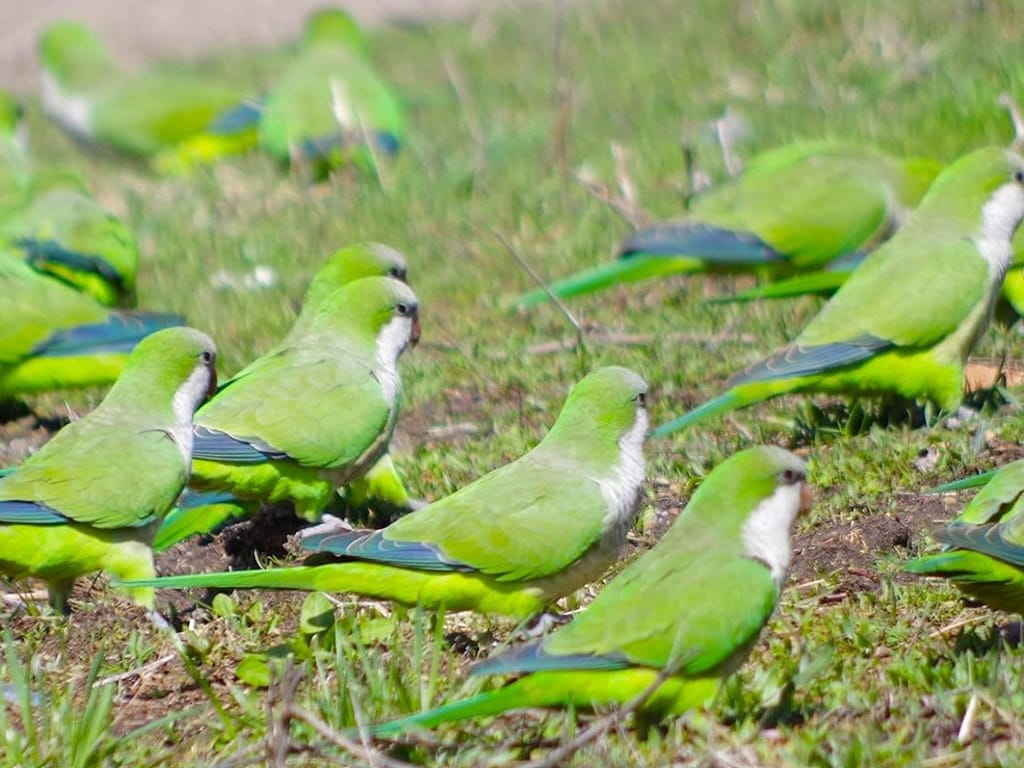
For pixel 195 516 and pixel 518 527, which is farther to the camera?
pixel 195 516

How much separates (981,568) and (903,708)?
1.10 ft

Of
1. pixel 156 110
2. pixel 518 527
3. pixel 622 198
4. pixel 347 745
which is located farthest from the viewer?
pixel 156 110

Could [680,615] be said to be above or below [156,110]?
above

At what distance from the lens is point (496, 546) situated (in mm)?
3592

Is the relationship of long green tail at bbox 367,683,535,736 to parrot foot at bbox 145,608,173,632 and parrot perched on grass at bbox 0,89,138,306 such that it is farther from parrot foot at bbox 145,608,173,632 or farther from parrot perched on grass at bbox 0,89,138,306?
parrot perched on grass at bbox 0,89,138,306

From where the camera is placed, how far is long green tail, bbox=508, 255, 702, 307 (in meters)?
6.08

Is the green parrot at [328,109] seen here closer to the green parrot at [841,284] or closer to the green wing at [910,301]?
the green parrot at [841,284]

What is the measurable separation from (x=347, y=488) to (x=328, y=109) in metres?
4.36

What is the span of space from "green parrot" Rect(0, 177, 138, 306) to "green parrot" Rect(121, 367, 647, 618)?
A: 3078mm

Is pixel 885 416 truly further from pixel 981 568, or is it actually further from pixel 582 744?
pixel 582 744

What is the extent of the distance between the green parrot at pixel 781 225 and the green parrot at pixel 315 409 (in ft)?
4.74

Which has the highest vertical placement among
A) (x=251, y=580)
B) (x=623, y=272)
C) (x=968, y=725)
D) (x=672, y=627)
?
(x=672, y=627)

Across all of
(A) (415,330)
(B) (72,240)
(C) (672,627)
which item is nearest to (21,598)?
(A) (415,330)

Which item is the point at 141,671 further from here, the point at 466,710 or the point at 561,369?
the point at 561,369
